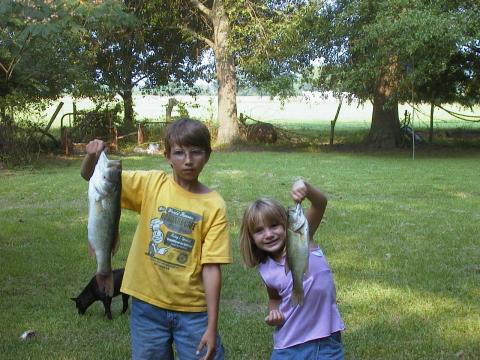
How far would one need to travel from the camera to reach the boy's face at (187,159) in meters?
2.76

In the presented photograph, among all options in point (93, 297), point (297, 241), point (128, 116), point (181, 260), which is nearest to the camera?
point (297, 241)

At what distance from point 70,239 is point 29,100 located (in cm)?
1157

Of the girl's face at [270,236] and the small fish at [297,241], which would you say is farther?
the girl's face at [270,236]

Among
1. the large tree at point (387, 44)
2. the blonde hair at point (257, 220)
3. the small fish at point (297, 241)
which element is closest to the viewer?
the small fish at point (297, 241)

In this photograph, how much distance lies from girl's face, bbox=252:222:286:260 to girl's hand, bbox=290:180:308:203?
1.06ft

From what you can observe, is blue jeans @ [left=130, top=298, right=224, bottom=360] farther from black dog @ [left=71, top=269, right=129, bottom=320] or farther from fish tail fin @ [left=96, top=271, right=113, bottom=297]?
black dog @ [left=71, top=269, right=129, bottom=320]

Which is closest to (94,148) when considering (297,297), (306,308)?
(297,297)

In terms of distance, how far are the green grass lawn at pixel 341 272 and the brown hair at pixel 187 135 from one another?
2129 mm

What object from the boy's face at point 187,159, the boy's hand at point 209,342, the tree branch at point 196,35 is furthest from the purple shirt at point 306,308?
the tree branch at point 196,35

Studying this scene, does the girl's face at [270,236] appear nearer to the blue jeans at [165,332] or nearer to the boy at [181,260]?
the boy at [181,260]

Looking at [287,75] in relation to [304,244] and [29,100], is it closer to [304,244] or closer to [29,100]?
[29,100]

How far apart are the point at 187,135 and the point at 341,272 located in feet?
13.1

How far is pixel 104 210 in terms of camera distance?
269 centimetres

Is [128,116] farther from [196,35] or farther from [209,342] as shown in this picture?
[209,342]
